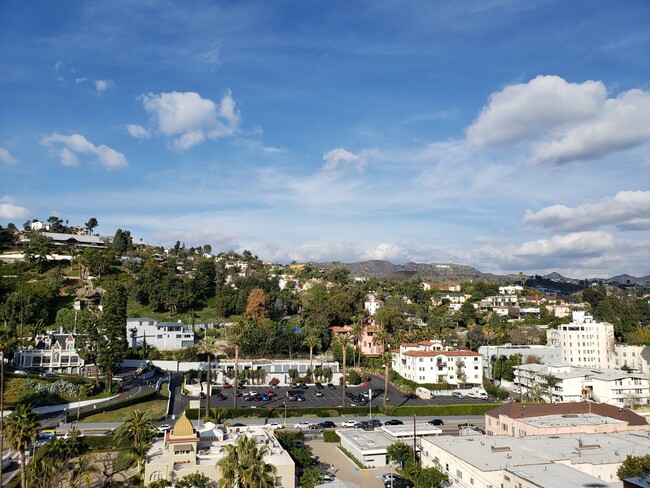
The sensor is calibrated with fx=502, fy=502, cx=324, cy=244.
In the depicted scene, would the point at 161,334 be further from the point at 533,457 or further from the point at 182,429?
the point at 533,457

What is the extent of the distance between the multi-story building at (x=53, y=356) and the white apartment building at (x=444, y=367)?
49922 mm

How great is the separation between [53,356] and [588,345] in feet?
306

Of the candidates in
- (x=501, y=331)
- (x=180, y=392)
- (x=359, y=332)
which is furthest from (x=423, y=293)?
(x=180, y=392)

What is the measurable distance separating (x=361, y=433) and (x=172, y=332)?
165 ft

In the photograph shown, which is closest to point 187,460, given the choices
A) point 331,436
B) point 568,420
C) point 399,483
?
point 399,483

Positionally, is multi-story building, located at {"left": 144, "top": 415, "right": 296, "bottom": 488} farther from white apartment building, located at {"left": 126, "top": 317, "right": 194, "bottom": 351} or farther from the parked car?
white apartment building, located at {"left": 126, "top": 317, "right": 194, "bottom": 351}

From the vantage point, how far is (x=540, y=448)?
4231 cm

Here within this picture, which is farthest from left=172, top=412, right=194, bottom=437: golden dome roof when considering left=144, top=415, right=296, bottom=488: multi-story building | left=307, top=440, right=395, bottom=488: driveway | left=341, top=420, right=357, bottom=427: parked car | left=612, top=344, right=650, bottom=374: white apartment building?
left=612, top=344, right=650, bottom=374: white apartment building

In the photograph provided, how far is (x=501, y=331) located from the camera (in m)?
102

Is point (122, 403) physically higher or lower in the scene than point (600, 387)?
higher

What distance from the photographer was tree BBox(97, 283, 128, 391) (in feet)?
206

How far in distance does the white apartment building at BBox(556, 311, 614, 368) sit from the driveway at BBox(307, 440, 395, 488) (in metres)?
65.5

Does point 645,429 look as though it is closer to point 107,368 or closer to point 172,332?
point 107,368

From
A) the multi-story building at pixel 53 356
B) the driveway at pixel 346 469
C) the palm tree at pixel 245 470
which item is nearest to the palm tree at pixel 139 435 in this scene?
the palm tree at pixel 245 470
